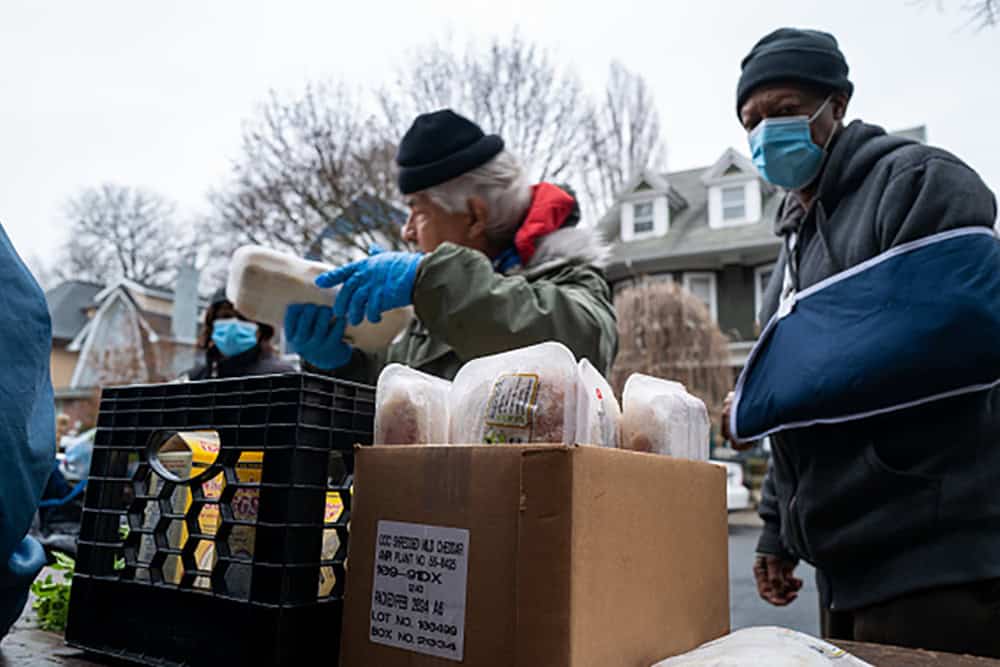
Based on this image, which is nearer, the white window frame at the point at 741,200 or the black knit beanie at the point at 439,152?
the black knit beanie at the point at 439,152

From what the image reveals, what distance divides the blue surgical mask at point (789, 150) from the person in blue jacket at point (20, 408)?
5.38ft

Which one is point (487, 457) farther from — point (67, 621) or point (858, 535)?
point (858, 535)

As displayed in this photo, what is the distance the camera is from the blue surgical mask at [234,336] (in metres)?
4.18

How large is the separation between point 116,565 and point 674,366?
1426 centimetres

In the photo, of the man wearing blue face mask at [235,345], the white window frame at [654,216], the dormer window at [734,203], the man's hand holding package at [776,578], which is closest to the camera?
the man's hand holding package at [776,578]

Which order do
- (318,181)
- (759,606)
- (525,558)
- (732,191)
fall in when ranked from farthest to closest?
1. (732,191)
2. (318,181)
3. (759,606)
4. (525,558)

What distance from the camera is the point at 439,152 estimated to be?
2.16 m

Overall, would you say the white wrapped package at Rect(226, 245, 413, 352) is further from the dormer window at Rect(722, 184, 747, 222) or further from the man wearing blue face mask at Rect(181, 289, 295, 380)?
the dormer window at Rect(722, 184, 747, 222)

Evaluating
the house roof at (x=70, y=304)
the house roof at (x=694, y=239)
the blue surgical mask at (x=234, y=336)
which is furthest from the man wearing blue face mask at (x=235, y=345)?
the house roof at (x=70, y=304)

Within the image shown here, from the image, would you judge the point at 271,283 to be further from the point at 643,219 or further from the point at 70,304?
the point at 70,304

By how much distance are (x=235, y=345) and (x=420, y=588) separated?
3.60m

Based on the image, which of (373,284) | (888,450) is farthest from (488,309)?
(888,450)

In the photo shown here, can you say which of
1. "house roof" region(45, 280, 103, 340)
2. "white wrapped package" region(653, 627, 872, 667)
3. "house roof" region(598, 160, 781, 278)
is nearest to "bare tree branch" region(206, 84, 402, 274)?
"house roof" region(598, 160, 781, 278)

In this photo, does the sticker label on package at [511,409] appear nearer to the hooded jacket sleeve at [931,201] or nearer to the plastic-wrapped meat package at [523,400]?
the plastic-wrapped meat package at [523,400]
